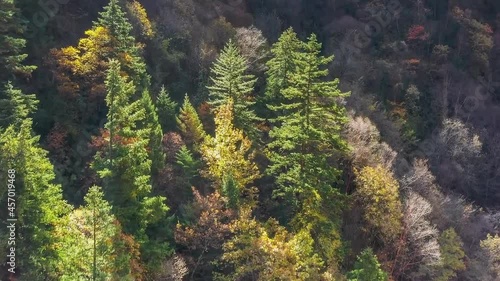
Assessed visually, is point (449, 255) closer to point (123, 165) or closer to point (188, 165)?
point (188, 165)

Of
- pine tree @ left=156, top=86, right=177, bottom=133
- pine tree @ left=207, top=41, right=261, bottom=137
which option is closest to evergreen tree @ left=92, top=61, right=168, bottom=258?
pine tree @ left=207, top=41, right=261, bottom=137

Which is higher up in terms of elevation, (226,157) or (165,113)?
(165,113)

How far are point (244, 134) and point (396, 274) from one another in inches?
506

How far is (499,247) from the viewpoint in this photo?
3584 centimetres

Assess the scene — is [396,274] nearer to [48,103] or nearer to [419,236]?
[419,236]

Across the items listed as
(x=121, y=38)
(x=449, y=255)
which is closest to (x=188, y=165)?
(x=121, y=38)

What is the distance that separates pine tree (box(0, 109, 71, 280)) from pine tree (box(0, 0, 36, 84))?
7.16 metres

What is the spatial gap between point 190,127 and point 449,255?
17.9m

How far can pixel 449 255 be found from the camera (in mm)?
32469

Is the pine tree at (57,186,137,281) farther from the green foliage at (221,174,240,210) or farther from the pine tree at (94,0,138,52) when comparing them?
the pine tree at (94,0,138,52)

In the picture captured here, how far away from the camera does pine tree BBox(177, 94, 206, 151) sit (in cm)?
3192

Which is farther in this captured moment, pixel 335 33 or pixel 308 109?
pixel 335 33

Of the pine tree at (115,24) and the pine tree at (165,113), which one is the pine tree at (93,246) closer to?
the pine tree at (165,113)

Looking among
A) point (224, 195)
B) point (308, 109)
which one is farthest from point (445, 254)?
point (224, 195)
